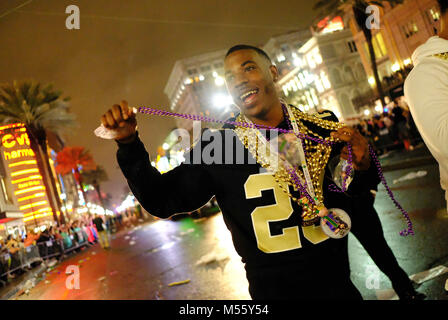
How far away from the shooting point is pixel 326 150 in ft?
6.84

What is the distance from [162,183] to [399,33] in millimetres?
41225

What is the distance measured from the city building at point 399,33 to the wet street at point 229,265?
74.3ft

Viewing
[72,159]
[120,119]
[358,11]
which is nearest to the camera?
[120,119]

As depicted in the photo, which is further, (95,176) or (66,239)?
(95,176)

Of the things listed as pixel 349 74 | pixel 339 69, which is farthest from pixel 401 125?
pixel 349 74

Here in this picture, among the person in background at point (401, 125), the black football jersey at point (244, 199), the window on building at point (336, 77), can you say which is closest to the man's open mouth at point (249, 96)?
the black football jersey at point (244, 199)

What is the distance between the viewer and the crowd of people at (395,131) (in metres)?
14.5

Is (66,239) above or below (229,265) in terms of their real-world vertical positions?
above

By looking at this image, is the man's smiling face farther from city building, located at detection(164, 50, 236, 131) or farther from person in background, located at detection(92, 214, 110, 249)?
city building, located at detection(164, 50, 236, 131)

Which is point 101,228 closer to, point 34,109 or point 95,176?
point 34,109

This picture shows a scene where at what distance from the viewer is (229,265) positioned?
7.00 metres

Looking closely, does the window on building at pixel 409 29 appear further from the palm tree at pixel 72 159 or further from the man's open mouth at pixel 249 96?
the palm tree at pixel 72 159

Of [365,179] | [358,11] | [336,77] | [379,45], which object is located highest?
[379,45]
